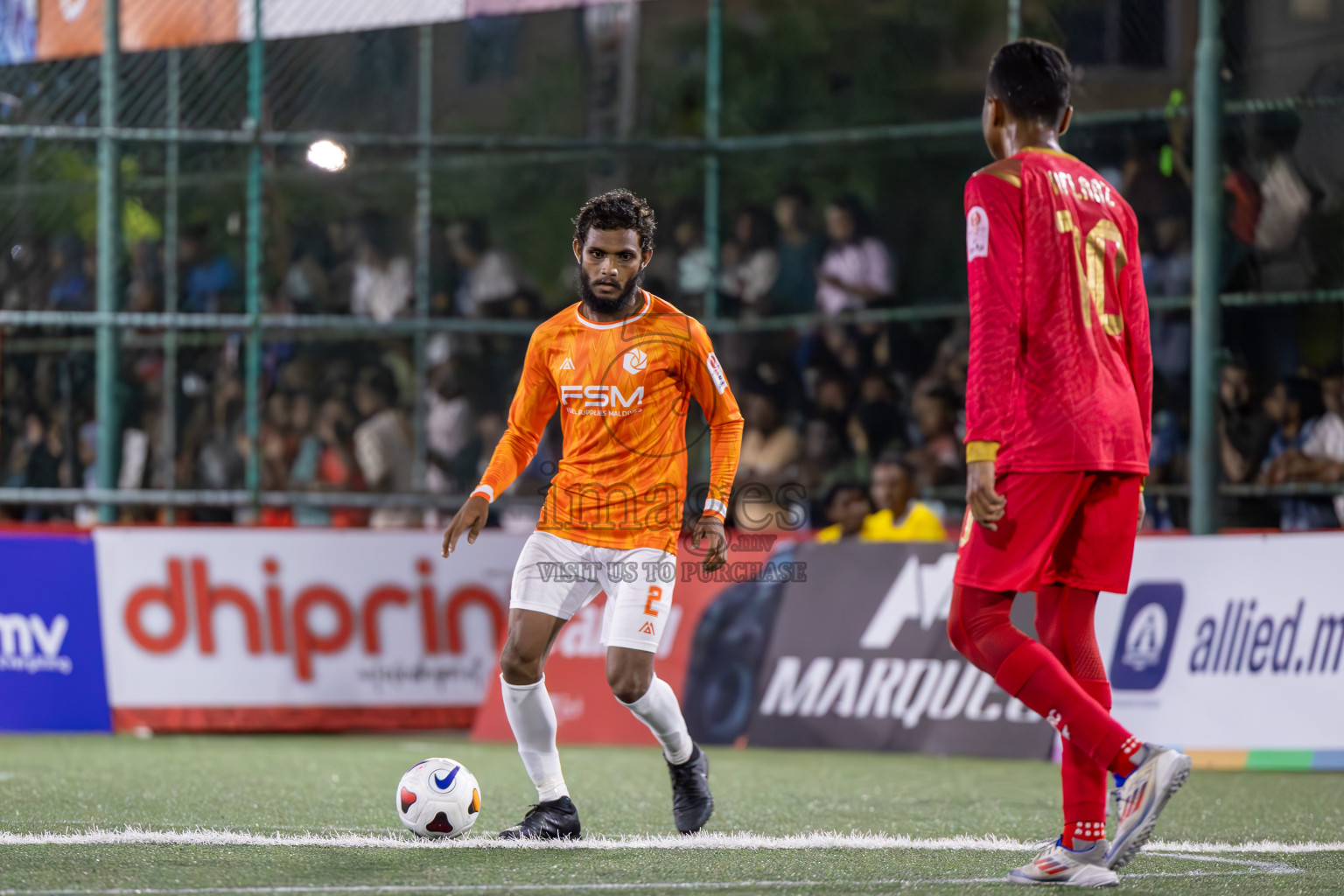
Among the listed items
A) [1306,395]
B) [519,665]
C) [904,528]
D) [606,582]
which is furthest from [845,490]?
[519,665]

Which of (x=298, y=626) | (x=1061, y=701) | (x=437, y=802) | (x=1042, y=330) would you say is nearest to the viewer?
(x=1061, y=701)

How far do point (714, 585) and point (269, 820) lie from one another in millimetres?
5013

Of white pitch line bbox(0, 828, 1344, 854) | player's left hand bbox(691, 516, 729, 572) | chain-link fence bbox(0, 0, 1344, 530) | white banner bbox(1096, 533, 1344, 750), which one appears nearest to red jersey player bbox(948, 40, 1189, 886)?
white pitch line bbox(0, 828, 1344, 854)

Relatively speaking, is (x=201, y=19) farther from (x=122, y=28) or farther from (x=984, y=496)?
(x=984, y=496)

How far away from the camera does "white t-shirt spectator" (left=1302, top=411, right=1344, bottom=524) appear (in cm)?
1050

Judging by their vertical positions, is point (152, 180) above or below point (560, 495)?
above

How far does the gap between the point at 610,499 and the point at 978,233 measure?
1823mm

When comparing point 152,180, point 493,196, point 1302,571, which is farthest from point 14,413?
point 1302,571

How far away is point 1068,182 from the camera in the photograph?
4.76 metres

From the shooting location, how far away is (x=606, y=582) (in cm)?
605

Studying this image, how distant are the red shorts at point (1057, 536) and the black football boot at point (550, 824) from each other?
6.08 feet

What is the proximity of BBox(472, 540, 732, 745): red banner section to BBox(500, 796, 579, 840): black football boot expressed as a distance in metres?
4.88

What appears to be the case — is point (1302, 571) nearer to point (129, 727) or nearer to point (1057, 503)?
point (1057, 503)

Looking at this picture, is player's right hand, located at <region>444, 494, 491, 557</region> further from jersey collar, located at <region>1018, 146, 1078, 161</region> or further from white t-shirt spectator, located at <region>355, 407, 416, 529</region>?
white t-shirt spectator, located at <region>355, 407, 416, 529</region>
